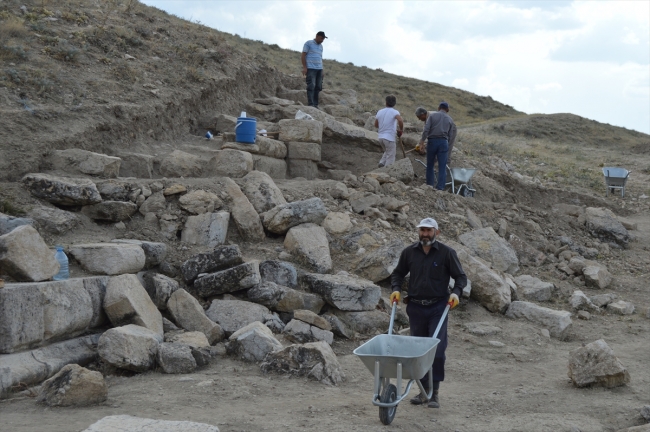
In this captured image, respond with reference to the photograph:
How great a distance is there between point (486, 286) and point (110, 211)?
4876 mm

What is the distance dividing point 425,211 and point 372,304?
3.53 metres

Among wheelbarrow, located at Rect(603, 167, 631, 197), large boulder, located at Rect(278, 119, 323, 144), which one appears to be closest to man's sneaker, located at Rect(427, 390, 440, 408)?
large boulder, located at Rect(278, 119, 323, 144)

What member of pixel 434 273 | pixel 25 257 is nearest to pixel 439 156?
pixel 434 273

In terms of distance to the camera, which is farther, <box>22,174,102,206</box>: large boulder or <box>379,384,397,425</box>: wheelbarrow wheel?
<box>22,174,102,206</box>: large boulder

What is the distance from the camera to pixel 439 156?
476 inches

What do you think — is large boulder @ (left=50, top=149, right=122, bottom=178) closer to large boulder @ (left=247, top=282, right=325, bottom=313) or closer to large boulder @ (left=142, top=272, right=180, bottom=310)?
large boulder @ (left=142, top=272, right=180, bottom=310)

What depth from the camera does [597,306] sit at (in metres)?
9.62

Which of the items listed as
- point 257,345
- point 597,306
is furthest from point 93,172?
point 597,306

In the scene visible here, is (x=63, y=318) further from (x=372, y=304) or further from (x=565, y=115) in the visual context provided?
(x=565, y=115)

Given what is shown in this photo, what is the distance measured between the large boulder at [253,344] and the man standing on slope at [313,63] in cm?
869

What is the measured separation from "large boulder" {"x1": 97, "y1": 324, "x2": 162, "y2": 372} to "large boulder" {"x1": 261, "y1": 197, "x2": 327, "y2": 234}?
10.6 feet

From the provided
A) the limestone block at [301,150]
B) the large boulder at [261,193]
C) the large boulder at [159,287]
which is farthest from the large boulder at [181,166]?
the large boulder at [159,287]

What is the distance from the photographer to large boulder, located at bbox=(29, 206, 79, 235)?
24.5 feet

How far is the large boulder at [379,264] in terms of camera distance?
869cm
